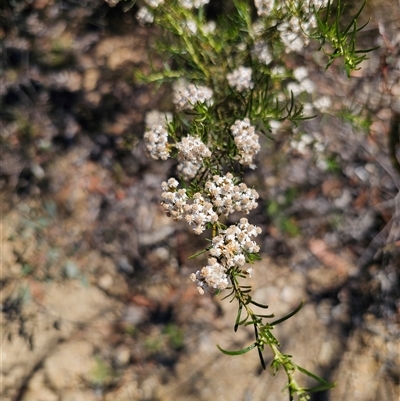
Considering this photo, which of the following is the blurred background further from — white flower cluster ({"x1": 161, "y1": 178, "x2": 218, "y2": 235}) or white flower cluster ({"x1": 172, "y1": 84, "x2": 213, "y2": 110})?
white flower cluster ({"x1": 161, "y1": 178, "x2": 218, "y2": 235})

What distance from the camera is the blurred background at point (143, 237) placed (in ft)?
9.42

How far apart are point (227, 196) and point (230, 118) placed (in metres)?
0.58

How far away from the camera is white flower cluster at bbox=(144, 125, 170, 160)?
1.67 metres

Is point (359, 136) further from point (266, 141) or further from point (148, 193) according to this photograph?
point (148, 193)

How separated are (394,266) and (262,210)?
906mm

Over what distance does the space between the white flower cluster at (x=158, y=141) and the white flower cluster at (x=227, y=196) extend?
27cm

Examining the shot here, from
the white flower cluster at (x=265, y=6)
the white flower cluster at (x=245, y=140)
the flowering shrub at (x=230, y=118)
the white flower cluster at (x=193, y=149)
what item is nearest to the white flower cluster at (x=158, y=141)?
the flowering shrub at (x=230, y=118)

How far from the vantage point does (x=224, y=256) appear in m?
1.41

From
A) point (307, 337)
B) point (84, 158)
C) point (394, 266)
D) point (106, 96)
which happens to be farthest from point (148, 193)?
point (394, 266)

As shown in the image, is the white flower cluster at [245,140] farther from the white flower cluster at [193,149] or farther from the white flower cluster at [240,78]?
the white flower cluster at [240,78]

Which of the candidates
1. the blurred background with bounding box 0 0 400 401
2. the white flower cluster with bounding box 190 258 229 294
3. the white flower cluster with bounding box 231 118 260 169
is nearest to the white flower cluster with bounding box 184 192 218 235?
the white flower cluster with bounding box 190 258 229 294

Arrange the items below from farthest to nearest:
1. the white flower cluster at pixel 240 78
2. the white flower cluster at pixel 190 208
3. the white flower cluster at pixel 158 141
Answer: the white flower cluster at pixel 240 78 → the white flower cluster at pixel 158 141 → the white flower cluster at pixel 190 208

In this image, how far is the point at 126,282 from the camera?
3.18 m

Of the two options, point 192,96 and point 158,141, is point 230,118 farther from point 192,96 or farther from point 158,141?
point 158,141
